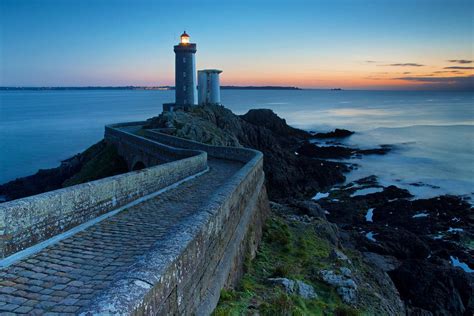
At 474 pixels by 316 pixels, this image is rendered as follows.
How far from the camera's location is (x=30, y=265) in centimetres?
522

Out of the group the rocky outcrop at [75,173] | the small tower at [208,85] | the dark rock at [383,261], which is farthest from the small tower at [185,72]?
the dark rock at [383,261]

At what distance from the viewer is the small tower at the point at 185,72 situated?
40.2 meters

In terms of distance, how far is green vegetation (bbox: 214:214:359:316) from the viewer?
6.70 meters

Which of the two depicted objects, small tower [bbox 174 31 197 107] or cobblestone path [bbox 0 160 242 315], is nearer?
Result: cobblestone path [bbox 0 160 242 315]

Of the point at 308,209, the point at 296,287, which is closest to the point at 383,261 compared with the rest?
the point at 308,209

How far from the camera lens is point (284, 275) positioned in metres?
9.49

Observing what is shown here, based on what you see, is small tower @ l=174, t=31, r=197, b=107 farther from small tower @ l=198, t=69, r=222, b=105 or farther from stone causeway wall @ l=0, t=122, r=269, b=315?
stone causeway wall @ l=0, t=122, r=269, b=315

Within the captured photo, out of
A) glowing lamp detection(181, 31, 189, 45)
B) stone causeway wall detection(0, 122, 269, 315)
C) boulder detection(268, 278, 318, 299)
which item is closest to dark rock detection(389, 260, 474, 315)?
boulder detection(268, 278, 318, 299)

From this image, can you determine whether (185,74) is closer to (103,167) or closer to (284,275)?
(103,167)

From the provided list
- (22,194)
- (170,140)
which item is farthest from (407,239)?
(22,194)

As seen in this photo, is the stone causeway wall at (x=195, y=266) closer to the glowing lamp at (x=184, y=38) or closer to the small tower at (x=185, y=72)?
the small tower at (x=185, y=72)

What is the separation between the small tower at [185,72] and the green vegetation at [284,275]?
28.2m

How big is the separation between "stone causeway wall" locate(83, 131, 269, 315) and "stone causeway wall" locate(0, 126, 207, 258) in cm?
249

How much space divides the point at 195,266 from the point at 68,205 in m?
3.29
